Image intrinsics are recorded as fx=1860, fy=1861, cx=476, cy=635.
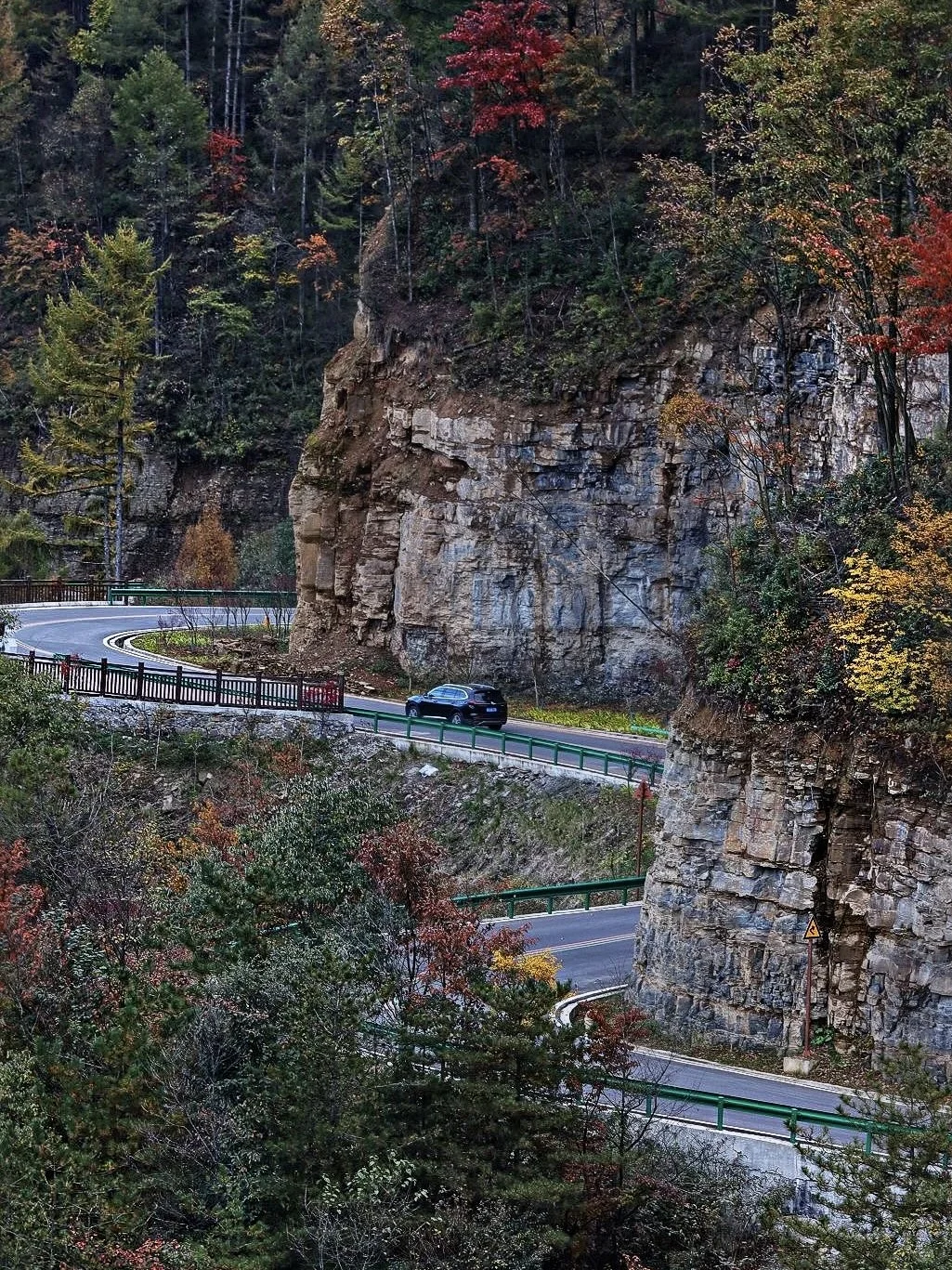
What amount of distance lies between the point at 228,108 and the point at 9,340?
45.8 ft

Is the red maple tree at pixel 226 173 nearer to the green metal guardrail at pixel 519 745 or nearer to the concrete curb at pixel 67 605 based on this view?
the concrete curb at pixel 67 605

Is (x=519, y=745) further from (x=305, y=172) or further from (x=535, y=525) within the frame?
(x=305, y=172)

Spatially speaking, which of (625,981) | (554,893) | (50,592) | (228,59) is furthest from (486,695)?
(228,59)

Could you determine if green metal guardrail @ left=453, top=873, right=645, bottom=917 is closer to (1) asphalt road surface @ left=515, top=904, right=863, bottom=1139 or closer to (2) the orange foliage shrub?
(1) asphalt road surface @ left=515, top=904, right=863, bottom=1139

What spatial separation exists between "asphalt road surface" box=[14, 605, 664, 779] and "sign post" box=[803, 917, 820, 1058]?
15.0 metres

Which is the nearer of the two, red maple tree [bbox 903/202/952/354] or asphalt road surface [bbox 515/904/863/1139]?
asphalt road surface [bbox 515/904/863/1139]

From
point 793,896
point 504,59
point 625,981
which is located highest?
point 504,59

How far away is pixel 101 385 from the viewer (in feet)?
226

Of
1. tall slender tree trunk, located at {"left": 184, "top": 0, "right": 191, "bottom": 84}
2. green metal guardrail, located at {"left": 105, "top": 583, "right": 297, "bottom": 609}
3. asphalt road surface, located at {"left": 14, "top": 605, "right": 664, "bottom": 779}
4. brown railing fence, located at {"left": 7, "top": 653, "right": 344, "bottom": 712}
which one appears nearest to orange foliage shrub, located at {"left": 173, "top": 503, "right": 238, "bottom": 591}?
green metal guardrail, located at {"left": 105, "top": 583, "right": 297, "bottom": 609}

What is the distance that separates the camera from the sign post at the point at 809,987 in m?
28.4

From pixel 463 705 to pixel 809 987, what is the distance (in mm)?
21476

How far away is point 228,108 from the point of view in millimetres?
81562

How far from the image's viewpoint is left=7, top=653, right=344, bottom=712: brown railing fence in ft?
163

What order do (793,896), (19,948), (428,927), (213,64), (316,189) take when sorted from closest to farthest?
(428,927) < (19,948) < (793,896) < (316,189) < (213,64)
